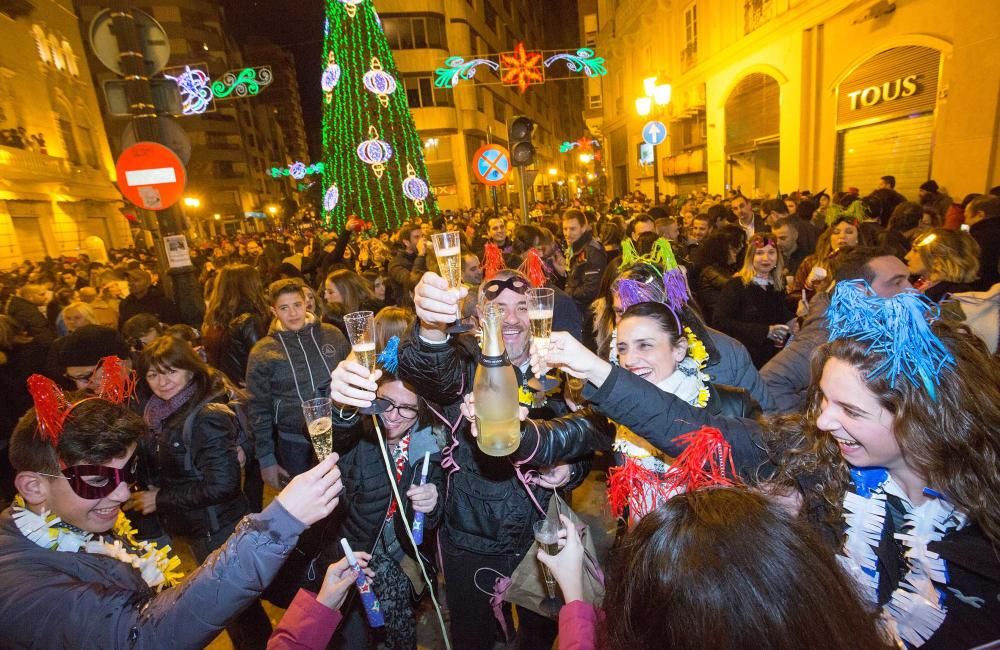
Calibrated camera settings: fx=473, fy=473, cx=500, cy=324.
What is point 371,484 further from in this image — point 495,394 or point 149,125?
point 149,125

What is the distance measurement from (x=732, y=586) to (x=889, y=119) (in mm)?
13776

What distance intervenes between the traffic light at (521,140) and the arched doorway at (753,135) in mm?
10809

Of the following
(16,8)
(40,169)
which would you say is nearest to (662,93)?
(40,169)

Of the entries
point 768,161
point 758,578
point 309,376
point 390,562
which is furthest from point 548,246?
point 768,161

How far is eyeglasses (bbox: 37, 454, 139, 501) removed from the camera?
1868 millimetres

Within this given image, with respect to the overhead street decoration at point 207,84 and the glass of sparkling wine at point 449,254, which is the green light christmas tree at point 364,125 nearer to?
the overhead street decoration at point 207,84

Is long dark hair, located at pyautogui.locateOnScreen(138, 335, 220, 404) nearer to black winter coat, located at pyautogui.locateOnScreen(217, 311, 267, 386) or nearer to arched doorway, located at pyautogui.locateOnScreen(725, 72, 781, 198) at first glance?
black winter coat, located at pyautogui.locateOnScreen(217, 311, 267, 386)

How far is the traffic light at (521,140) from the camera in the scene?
816 centimetres

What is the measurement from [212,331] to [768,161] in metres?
18.7

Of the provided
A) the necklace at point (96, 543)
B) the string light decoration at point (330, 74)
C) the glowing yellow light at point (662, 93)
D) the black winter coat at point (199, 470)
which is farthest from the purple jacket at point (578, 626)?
the string light decoration at point (330, 74)

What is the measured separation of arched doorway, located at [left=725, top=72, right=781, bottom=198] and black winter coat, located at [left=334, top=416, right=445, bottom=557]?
16760mm

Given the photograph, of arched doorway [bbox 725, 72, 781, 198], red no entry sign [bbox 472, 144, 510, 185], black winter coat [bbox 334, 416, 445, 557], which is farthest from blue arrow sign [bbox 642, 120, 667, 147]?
black winter coat [bbox 334, 416, 445, 557]

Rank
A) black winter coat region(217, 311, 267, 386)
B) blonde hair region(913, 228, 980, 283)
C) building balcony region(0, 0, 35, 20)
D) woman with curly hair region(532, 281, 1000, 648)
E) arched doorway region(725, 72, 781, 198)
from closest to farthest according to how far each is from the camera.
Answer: woman with curly hair region(532, 281, 1000, 648) < blonde hair region(913, 228, 980, 283) < black winter coat region(217, 311, 267, 386) < arched doorway region(725, 72, 781, 198) < building balcony region(0, 0, 35, 20)

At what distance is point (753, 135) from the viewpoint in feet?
54.4
